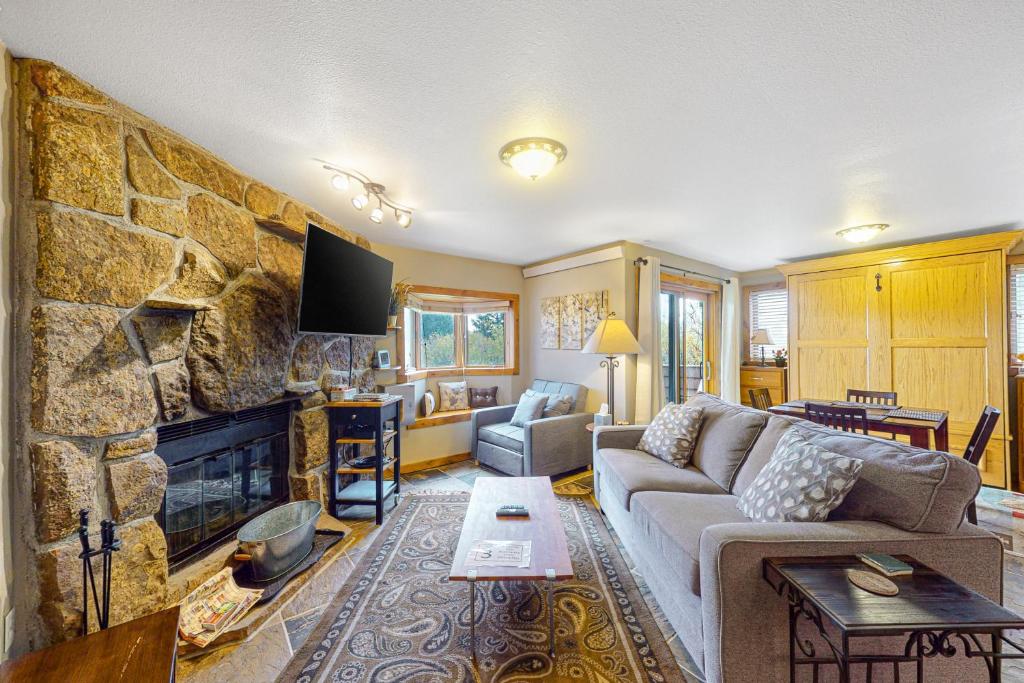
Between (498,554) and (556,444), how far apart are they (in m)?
1.99

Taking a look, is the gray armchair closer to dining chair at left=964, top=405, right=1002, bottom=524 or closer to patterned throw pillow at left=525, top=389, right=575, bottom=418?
patterned throw pillow at left=525, top=389, right=575, bottom=418

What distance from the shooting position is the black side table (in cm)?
94

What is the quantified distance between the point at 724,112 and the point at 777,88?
204 millimetres

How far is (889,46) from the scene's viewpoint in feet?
4.40

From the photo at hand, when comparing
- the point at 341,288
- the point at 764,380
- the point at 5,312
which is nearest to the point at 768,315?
the point at 764,380

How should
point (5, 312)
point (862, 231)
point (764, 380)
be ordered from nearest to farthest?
1. point (5, 312)
2. point (862, 231)
3. point (764, 380)

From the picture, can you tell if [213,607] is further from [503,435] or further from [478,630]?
[503,435]

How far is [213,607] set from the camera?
1860 mm

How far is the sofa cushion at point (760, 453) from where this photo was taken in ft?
6.87

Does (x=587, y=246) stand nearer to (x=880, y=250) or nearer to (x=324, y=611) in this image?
(x=880, y=250)

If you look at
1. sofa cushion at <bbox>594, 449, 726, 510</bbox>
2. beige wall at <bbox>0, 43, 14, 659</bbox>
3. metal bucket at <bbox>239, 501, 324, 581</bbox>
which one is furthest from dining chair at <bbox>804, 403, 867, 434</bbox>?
beige wall at <bbox>0, 43, 14, 659</bbox>

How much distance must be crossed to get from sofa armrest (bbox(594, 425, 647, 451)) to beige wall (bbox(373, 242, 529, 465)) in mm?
1888

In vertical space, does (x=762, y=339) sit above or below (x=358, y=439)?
above

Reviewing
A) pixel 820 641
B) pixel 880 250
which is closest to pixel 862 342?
pixel 880 250
